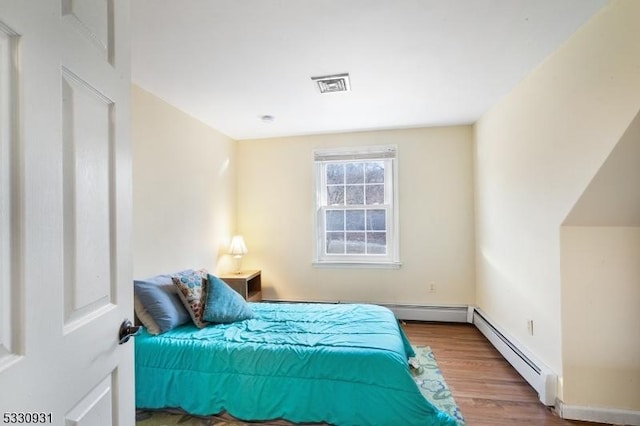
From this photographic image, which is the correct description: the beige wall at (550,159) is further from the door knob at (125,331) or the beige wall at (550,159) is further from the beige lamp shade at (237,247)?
the beige lamp shade at (237,247)

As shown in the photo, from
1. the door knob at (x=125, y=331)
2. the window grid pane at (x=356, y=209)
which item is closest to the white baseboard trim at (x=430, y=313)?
the window grid pane at (x=356, y=209)

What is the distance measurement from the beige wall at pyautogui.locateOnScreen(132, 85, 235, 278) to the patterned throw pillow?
1.05ft

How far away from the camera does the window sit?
11.8 feet

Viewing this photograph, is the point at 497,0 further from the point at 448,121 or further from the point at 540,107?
the point at 448,121

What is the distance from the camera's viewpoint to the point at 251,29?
164 cm

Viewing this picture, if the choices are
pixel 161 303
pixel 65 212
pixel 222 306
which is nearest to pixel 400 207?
pixel 222 306

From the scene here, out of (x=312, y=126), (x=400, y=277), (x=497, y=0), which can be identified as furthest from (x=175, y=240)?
(x=497, y=0)

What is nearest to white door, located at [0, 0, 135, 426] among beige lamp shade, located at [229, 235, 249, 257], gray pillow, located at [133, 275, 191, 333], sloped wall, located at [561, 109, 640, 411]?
gray pillow, located at [133, 275, 191, 333]

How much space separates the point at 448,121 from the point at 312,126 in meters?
1.48

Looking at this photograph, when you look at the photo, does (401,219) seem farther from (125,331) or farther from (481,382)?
(125,331)

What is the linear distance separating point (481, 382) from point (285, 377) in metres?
1.51

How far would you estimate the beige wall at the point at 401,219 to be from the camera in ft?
11.3

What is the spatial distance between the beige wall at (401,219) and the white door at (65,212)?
2795mm

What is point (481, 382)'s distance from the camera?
2.23 metres
